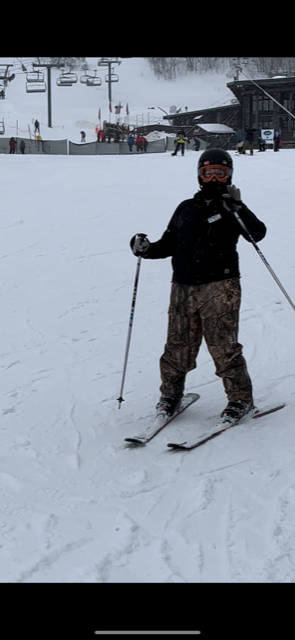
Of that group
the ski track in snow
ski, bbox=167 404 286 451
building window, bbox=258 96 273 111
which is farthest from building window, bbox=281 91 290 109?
ski, bbox=167 404 286 451

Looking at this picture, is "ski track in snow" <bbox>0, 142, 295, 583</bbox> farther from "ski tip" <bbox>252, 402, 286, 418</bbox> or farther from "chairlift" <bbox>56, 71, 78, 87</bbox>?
"chairlift" <bbox>56, 71, 78, 87</bbox>

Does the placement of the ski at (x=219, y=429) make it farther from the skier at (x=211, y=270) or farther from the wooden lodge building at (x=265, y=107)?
the wooden lodge building at (x=265, y=107)

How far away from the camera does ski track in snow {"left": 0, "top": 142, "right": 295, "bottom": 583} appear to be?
2857mm

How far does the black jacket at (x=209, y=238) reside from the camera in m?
4.29

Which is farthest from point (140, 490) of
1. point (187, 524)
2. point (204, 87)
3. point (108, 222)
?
point (204, 87)

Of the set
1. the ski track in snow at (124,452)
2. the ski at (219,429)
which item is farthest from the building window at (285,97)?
the ski at (219,429)

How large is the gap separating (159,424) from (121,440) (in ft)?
1.01

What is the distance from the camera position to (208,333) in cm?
437

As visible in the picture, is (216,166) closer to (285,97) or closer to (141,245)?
(141,245)

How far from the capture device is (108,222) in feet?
41.4

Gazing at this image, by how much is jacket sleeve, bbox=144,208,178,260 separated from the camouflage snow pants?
0.24m

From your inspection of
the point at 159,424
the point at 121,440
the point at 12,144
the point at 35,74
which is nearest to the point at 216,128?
the point at 35,74
